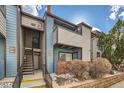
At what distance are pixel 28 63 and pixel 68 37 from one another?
1591 mm

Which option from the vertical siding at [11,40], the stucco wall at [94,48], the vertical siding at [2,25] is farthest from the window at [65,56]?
the vertical siding at [2,25]

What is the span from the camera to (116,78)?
441cm

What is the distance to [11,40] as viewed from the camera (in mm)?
3191

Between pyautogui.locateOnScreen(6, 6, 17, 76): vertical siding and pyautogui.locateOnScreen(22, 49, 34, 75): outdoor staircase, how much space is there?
0.50 metres

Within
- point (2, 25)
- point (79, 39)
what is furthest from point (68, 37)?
point (2, 25)

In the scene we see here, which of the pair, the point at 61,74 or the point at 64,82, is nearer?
the point at 64,82

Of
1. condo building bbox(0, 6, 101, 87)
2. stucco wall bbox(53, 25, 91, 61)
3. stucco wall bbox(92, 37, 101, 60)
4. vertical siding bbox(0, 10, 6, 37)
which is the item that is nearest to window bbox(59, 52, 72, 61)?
condo building bbox(0, 6, 101, 87)

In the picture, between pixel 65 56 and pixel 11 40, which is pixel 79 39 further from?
pixel 11 40

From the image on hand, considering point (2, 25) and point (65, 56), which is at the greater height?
point (2, 25)

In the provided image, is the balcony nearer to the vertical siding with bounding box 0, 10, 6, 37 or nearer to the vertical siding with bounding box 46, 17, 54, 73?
the vertical siding with bounding box 46, 17, 54, 73

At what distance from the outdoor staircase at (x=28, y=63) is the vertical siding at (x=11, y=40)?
499 millimetres

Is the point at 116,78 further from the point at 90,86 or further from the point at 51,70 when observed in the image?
the point at 51,70
